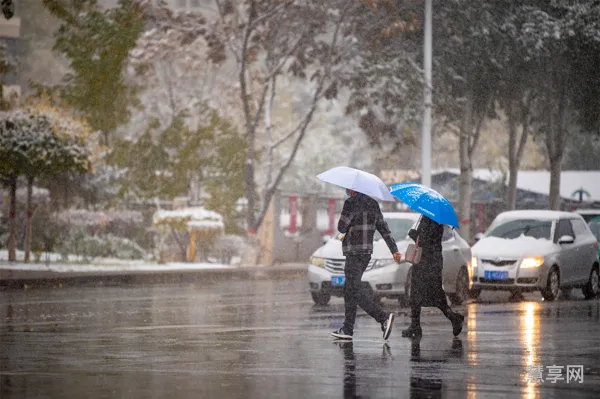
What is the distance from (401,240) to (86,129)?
11.7m

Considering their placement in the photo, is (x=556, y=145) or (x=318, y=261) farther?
(x=556, y=145)

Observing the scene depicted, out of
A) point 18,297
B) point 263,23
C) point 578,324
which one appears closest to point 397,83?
point 263,23

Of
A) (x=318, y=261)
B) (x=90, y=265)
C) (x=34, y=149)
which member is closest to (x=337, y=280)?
(x=318, y=261)

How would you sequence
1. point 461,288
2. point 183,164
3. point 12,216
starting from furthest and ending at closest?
point 183,164 < point 12,216 < point 461,288

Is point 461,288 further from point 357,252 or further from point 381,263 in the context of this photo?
point 357,252

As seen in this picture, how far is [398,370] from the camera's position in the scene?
39.1 feet

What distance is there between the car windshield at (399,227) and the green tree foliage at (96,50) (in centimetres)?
1760

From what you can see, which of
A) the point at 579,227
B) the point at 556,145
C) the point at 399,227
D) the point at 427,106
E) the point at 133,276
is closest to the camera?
the point at 399,227

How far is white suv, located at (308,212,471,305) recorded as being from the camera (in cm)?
2164

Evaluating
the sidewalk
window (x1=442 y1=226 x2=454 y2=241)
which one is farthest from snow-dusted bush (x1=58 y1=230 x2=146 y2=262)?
window (x1=442 y1=226 x2=454 y2=241)

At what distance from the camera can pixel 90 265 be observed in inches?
1252

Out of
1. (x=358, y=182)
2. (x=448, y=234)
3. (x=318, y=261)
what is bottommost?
(x=318, y=261)

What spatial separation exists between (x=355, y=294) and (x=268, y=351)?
167 cm

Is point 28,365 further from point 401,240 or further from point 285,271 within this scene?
point 285,271
